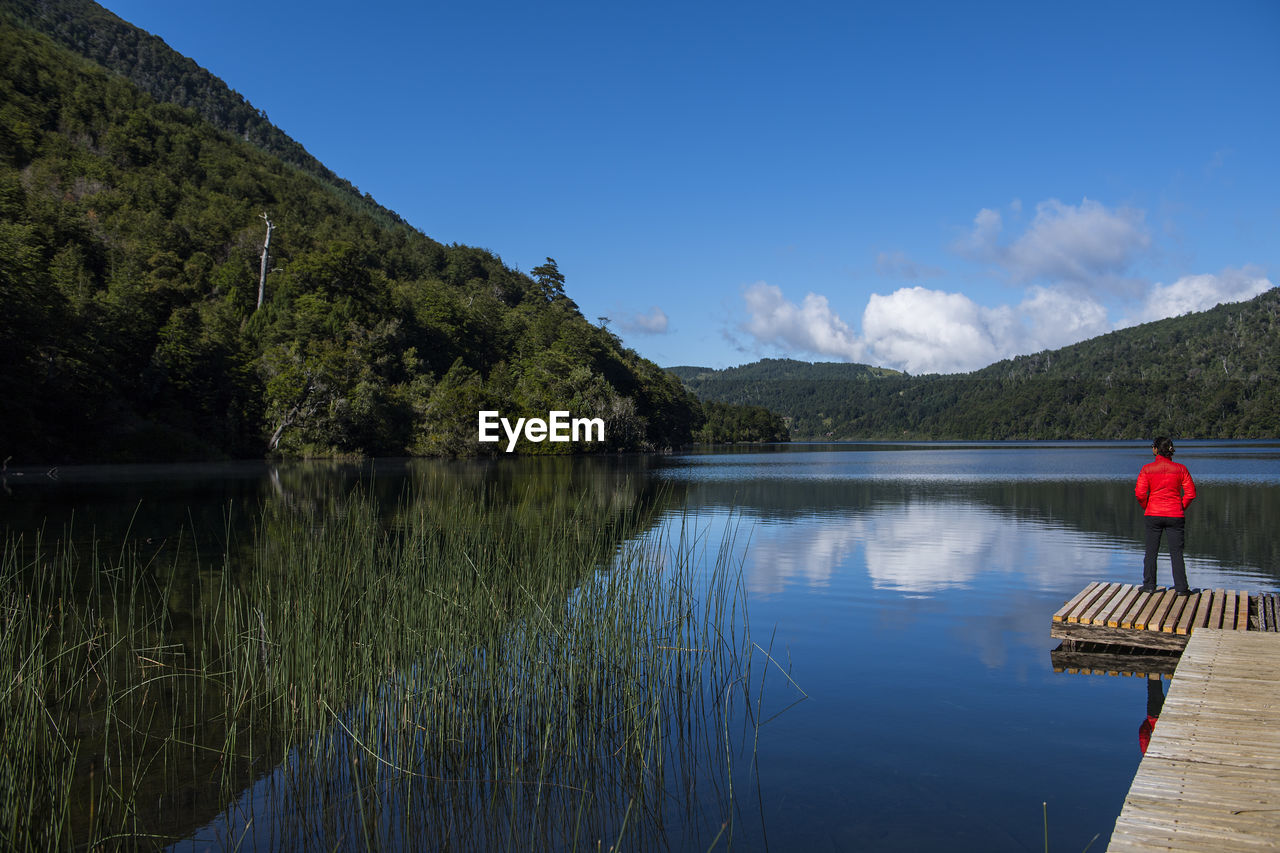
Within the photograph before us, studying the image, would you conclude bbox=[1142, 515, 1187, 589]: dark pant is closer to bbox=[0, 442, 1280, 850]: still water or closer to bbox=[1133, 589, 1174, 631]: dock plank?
bbox=[1133, 589, 1174, 631]: dock plank

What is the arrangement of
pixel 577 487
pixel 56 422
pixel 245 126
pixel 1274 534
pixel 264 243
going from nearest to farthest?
pixel 1274 534
pixel 577 487
pixel 56 422
pixel 264 243
pixel 245 126

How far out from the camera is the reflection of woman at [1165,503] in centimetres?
995

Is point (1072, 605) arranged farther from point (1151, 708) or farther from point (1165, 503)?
point (1151, 708)

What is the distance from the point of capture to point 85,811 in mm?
5090

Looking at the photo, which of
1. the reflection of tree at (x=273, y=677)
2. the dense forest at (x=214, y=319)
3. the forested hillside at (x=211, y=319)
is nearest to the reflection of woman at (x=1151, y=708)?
the reflection of tree at (x=273, y=677)

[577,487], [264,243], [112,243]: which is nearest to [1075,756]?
[577,487]

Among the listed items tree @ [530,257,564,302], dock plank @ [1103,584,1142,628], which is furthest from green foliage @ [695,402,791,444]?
dock plank @ [1103,584,1142,628]

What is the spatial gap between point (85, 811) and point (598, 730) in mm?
3299

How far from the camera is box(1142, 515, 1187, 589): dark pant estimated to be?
10.0 metres

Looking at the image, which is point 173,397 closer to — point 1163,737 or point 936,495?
point 936,495

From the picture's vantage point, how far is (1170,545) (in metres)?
10.2

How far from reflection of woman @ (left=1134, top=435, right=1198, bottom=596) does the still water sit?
5.22ft

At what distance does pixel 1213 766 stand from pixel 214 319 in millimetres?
58849

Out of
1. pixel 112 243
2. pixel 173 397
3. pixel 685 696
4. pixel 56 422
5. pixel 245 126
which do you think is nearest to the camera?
pixel 685 696
